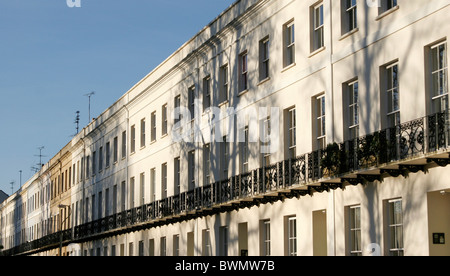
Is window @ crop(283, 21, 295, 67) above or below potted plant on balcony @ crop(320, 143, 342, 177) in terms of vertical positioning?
above

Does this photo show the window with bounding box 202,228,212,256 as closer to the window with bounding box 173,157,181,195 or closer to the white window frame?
the window with bounding box 173,157,181,195

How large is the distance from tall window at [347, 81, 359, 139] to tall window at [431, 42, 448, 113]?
12.2ft

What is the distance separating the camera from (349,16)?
24.0m

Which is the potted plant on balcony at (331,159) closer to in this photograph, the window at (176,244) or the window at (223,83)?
the window at (223,83)

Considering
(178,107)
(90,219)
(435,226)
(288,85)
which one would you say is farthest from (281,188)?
(90,219)

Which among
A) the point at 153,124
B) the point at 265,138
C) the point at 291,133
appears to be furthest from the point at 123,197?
the point at 291,133

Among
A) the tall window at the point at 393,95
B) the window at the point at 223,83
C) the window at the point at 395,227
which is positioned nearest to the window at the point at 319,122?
the tall window at the point at 393,95

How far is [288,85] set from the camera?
90.5ft

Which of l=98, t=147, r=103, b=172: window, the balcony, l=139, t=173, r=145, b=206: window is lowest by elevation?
the balcony

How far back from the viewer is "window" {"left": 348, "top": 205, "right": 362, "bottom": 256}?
22.8 metres

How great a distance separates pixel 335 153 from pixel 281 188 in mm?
3933

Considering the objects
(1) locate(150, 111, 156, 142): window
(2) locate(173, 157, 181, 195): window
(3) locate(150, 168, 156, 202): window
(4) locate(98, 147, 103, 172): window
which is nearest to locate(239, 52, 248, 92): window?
(2) locate(173, 157, 181, 195): window

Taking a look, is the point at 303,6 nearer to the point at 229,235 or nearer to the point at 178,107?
the point at 229,235
